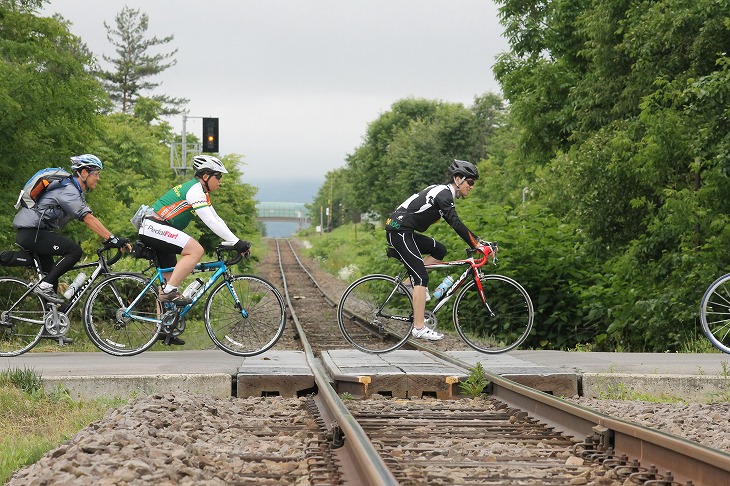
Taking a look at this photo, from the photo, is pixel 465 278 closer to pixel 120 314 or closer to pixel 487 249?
pixel 487 249

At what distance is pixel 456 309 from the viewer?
986cm

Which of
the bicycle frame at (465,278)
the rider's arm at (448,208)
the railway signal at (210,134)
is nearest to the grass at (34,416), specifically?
the rider's arm at (448,208)

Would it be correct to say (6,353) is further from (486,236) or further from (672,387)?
(486,236)

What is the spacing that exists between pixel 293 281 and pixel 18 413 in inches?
1072

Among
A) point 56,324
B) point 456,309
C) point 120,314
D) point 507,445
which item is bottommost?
point 507,445

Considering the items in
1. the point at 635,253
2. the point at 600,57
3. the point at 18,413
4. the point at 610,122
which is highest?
→ the point at 600,57

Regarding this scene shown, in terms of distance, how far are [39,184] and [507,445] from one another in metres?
5.63

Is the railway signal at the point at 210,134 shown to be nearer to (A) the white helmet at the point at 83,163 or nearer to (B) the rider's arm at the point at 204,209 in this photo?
(A) the white helmet at the point at 83,163

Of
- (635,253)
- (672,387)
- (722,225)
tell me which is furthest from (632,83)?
(672,387)

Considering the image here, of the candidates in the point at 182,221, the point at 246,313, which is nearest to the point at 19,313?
the point at 182,221

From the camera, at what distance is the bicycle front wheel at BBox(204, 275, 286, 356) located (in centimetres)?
940

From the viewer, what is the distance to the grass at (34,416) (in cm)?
517

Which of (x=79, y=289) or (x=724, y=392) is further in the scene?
(x=79, y=289)

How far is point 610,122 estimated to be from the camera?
888 inches
